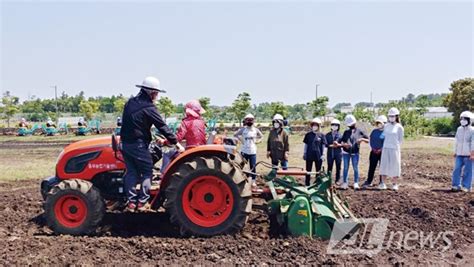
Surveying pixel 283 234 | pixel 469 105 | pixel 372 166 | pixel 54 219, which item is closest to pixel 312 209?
pixel 283 234

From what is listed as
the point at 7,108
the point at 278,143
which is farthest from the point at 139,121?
the point at 7,108

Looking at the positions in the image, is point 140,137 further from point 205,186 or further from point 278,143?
point 278,143

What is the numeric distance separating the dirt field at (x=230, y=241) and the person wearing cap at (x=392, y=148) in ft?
2.70

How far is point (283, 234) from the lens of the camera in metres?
6.12

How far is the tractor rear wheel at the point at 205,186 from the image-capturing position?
6.01 m

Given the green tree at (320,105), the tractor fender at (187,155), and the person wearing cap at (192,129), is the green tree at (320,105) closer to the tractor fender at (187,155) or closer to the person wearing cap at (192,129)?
the person wearing cap at (192,129)

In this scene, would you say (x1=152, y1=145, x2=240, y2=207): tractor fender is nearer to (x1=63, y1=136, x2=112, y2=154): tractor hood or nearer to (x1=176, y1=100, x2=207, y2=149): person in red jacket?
(x1=176, y1=100, x2=207, y2=149): person in red jacket

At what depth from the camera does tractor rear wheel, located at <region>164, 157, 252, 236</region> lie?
601cm

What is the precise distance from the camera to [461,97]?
1453 inches

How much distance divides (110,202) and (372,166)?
585 centimetres

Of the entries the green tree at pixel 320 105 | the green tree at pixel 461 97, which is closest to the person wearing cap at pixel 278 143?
the green tree at pixel 461 97

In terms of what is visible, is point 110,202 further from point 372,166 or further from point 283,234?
point 372,166

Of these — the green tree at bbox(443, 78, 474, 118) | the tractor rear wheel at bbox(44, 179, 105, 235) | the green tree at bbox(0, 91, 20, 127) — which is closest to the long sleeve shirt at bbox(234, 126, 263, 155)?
the tractor rear wheel at bbox(44, 179, 105, 235)

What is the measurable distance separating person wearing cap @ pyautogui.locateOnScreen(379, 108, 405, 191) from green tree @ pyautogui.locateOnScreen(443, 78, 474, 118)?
2964 cm
